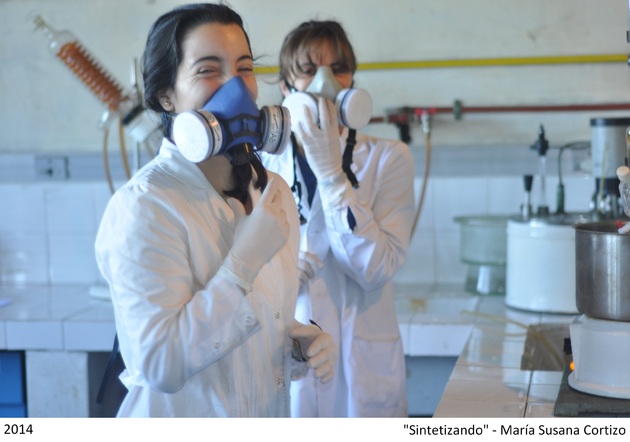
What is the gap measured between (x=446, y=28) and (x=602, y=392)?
1.91 metres

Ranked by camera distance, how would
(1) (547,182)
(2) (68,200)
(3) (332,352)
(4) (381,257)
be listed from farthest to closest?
(2) (68,200) < (1) (547,182) < (4) (381,257) < (3) (332,352)

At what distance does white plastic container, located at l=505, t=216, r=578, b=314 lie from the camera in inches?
103

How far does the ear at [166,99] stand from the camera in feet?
4.59

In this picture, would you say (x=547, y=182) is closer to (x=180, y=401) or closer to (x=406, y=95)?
(x=406, y=95)

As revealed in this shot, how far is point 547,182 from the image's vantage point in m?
3.11

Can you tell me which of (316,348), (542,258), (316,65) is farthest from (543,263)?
(316,348)

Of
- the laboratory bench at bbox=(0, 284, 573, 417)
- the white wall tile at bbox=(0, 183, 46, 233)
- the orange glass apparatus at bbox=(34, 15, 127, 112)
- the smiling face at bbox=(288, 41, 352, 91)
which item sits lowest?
the laboratory bench at bbox=(0, 284, 573, 417)

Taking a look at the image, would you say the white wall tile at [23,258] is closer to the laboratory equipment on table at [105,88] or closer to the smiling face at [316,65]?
the laboratory equipment on table at [105,88]

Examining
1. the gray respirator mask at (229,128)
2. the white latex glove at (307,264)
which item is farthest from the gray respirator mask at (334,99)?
the gray respirator mask at (229,128)

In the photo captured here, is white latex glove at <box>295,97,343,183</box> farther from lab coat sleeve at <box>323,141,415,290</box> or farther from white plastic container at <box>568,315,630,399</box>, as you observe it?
white plastic container at <box>568,315,630,399</box>

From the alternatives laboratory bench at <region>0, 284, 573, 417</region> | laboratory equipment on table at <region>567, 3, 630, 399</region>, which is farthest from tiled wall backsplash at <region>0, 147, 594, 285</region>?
laboratory equipment on table at <region>567, 3, 630, 399</region>

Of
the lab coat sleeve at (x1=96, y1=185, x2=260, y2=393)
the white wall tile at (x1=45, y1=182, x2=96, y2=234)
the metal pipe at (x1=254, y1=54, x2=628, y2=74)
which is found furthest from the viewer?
the white wall tile at (x1=45, y1=182, x2=96, y2=234)

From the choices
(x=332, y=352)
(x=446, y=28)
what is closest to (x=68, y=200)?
(x=446, y=28)

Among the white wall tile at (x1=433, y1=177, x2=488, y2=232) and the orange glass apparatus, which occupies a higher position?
the orange glass apparatus
